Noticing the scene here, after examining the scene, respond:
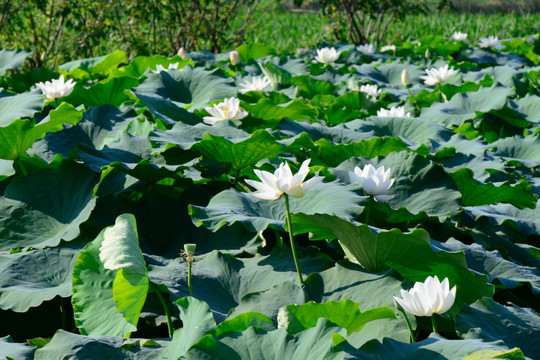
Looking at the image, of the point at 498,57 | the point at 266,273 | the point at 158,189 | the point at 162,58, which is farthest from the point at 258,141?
the point at 498,57

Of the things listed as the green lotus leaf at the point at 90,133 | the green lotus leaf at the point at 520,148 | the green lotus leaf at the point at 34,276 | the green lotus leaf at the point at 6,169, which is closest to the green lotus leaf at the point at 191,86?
the green lotus leaf at the point at 90,133

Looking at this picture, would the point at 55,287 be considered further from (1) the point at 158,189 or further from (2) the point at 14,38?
(2) the point at 14,38

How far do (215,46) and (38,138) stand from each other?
4637mm

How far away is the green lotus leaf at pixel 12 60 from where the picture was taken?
11.7ft

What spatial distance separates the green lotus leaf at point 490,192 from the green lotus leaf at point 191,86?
1.34 meters

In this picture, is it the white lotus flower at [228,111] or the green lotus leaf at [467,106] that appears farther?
the green lotus leaf at [467,106]

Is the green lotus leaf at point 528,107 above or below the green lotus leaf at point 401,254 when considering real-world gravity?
below

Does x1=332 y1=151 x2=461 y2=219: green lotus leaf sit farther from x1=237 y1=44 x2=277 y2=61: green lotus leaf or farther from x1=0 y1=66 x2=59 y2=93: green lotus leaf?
x1=237 y1=44 x2=277 y2=61: green lotus leaf

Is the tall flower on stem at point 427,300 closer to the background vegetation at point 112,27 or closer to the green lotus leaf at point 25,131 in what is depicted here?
the green lotus leaf at point 25,131

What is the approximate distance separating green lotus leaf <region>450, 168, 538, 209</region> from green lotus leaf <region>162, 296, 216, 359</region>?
1.04 meters

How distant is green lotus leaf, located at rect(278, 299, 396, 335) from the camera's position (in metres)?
1.18

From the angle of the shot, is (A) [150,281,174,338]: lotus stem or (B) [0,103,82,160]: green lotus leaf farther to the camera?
(B) [0,103,82,160]: green lotus leaf

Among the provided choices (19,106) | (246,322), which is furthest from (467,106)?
(246,322)

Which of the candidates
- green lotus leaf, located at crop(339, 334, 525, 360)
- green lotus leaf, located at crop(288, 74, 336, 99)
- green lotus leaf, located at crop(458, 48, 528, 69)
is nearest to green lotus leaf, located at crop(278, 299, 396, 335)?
green lotus leaf, located at crop(339, 334, 525, 360)
